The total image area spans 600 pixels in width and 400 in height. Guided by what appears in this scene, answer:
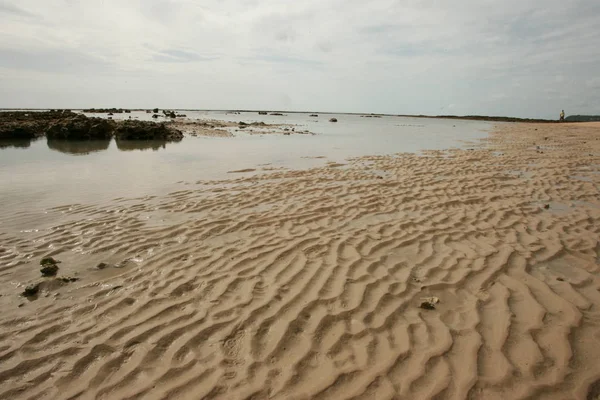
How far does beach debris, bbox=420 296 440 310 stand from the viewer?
3.59 meters

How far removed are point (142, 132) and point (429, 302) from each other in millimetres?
22732

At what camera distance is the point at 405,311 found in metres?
3.55

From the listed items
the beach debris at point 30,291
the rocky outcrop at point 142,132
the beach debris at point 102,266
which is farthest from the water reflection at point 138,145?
the beach debris at point 30,291

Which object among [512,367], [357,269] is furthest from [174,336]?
[512,367]

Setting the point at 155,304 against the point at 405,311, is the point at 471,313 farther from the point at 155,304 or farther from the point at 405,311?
the point at 155,304

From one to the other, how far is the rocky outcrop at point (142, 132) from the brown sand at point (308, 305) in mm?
16466

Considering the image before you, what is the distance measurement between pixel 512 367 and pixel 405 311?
1.05m

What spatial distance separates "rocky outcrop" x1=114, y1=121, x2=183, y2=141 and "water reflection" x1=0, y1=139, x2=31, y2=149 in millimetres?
4879

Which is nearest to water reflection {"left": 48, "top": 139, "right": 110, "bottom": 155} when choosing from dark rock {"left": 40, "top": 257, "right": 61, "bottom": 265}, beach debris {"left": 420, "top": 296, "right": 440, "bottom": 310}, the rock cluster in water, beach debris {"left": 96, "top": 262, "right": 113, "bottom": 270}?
the rock cluster in water

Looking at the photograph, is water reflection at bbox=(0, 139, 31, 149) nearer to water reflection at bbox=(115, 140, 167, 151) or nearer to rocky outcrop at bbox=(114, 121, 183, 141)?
water reflection at bbox=(115, 140, 167, 151)

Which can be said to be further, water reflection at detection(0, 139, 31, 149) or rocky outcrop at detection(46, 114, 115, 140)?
rocky outcrop at detection(46, 114, 115, 140)

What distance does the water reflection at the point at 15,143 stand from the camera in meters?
17.8

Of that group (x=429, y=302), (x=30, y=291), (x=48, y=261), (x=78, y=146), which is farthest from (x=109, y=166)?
(x=429, y=302)

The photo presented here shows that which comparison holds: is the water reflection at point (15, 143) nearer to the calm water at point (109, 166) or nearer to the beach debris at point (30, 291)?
the calm water at point (109, 166)
